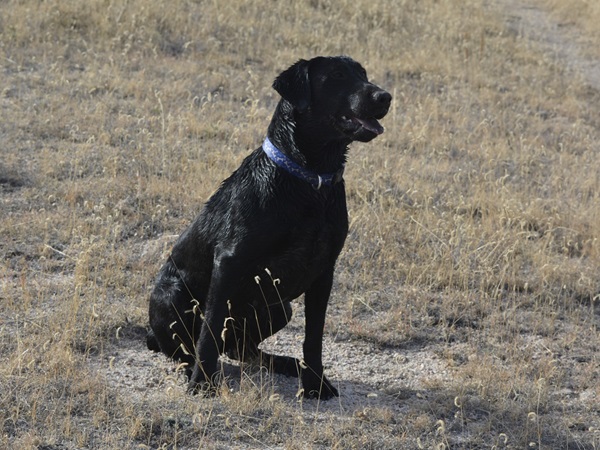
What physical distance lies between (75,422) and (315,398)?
1.26 m

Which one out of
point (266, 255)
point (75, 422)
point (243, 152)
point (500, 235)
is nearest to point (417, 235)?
point (500, 235)

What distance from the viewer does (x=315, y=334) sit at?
17.5ft

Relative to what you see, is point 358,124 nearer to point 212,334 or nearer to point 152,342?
point 212,334

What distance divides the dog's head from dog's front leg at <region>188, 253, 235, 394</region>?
2.89ft

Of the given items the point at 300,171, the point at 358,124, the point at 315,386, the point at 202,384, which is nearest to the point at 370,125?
the point at 358,124

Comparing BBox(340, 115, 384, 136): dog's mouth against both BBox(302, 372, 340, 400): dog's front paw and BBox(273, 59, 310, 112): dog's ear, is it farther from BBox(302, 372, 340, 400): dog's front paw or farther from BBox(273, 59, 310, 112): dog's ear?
BBox(302, 372, 340, 400): dog's front paw

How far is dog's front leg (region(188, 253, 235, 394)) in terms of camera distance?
16.7 ft

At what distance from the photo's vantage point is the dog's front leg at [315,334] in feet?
17.4

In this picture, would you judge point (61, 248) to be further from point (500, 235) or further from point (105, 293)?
point (500, 235)

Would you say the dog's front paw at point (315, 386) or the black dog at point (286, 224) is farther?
the dog's front paw at point (315, 386)

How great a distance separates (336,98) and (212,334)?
1344 millimetres

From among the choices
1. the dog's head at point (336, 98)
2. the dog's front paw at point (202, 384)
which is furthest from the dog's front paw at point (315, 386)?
the dog's head at point (336, 98)

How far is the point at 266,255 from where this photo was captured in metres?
5.09

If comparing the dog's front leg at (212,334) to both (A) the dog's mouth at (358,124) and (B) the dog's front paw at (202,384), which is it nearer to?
(B) the dog's front paw at (202,384)
